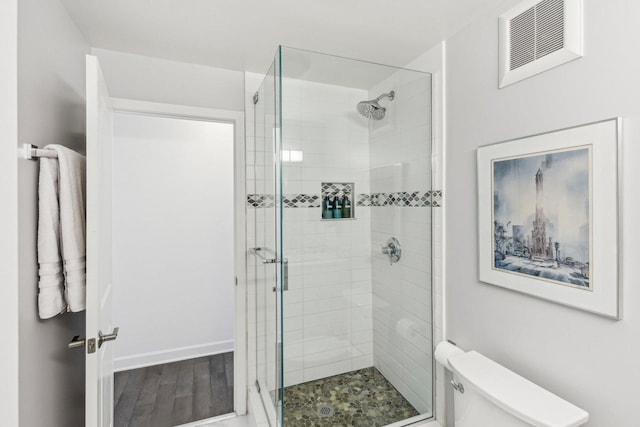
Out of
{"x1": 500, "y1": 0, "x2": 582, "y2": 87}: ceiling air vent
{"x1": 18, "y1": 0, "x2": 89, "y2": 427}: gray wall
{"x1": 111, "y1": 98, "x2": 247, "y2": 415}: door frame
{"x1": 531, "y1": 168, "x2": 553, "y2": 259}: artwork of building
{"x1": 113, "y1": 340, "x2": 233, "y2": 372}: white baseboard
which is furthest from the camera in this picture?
{"x1": 113, "y1": 340, "x2": 233, "y2": 372}: white baseboard

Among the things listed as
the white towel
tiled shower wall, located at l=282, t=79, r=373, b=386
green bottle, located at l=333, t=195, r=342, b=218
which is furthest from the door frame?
the white towel

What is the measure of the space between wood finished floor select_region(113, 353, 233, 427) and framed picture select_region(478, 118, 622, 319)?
2.13m

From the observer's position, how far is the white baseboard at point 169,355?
9.14 feet

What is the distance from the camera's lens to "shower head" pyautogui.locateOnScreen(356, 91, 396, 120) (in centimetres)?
183

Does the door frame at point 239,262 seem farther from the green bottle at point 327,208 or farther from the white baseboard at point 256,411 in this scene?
the green bottle at point 327,208

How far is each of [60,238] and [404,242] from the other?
67.1 inches

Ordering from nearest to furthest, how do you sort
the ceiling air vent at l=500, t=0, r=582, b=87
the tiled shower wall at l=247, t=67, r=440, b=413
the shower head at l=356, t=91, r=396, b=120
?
the ceiling air vent at l=500, t=0, r=582, b=87 < the tiled shower wall at l=247, t=67, r=440, b=413 < the shower head at l=356, t=91, r=396, b=120

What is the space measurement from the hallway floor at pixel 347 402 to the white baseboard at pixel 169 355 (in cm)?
166

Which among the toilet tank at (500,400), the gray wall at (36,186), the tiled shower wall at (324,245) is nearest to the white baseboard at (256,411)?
the tiled shower wall at (324,245)

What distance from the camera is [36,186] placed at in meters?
1.13

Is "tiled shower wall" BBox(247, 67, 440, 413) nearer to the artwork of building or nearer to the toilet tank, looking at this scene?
the toilet tank

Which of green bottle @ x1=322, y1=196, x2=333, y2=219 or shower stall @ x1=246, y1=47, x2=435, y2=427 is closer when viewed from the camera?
shower stall @ x1=246, y1=47, x2=435, y2=427

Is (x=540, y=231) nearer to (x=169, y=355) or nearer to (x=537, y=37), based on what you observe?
(x=537, y=37)

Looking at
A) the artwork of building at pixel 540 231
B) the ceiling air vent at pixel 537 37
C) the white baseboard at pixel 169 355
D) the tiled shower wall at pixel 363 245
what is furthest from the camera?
the white baseboard at pixel 169 355
